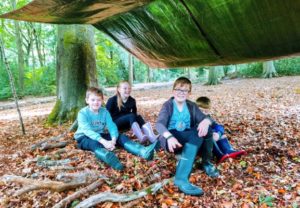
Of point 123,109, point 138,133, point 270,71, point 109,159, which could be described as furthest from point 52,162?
point 270,71

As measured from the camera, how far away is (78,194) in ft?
8.86

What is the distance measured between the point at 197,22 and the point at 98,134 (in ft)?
5.84

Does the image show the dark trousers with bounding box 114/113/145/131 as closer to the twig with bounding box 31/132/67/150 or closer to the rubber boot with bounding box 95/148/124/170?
the twig with bounding box 31/132/67/150

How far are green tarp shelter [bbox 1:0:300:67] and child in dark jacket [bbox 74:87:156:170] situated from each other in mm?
1009

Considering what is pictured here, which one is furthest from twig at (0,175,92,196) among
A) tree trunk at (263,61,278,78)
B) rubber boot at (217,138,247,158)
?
tree trunk at (263,61,278,78)

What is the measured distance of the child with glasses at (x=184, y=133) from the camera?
287 centimetres

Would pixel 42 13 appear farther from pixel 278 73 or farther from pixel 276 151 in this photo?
pixel 278 73

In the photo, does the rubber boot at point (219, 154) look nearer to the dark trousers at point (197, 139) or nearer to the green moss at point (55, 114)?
the dark trousers at point (197, 139)

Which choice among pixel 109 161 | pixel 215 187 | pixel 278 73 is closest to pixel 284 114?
pixel 215 187

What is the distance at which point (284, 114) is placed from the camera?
19.0 feet

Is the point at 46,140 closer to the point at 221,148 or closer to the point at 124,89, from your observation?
the point at 124,89

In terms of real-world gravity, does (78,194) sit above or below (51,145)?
below

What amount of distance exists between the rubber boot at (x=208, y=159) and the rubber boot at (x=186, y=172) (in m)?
0.20

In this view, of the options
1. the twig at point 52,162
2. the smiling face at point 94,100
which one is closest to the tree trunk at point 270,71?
the smiling face at point 94,100
